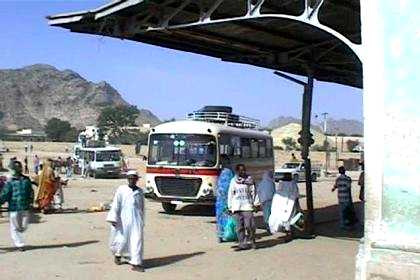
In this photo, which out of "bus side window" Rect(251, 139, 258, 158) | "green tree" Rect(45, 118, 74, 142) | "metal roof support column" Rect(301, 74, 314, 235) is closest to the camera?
"metal roof support column" Rect(301, 74, 314, 235)

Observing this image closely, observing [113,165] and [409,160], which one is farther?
[113,165]

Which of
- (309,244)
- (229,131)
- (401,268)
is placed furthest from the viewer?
(229,131)

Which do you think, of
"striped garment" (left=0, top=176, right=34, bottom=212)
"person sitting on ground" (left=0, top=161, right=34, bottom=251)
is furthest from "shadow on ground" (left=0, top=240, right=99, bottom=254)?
"striped garment" (left=0, top=176, right=34, bottom=212)

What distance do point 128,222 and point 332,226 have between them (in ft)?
25.1

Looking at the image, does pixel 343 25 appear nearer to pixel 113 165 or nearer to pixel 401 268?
pixel 401 268

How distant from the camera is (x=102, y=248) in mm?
12117

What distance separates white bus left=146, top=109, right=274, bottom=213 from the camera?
1786 centimetres

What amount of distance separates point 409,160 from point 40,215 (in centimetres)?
1255

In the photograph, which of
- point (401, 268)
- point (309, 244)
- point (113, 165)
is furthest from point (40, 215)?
point (113, 165)

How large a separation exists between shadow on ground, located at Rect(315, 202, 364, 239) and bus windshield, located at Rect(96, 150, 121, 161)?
24.8 meters

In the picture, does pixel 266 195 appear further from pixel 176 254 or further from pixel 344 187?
pixel 176 254

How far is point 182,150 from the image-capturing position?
18.5 m

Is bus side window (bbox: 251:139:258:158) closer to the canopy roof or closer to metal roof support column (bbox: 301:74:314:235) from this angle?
the canopy roof

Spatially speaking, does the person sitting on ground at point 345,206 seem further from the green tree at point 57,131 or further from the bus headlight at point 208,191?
the green tree at point 57,131
